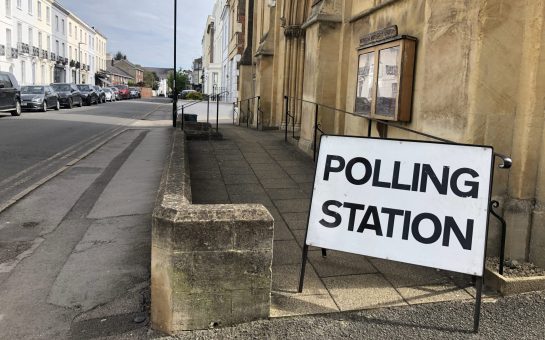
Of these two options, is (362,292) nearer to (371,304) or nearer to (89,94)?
(371,304)

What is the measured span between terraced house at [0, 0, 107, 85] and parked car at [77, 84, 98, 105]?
7.06 m

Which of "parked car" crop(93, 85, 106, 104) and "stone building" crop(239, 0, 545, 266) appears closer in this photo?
"stone building" crop(239, 0, 545, 266)

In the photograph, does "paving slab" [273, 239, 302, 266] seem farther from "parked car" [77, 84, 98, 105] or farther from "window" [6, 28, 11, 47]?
"window" [6, 28, 11, 47]

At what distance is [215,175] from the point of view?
8.73m

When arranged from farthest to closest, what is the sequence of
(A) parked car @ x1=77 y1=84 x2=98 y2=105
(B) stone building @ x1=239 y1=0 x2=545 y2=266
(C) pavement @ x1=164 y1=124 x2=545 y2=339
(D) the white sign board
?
(A) parked car @ x1=77 y1=84 x2=98 y2=105 → (B) stone building @ x1=239 y1=0 x2=545 y2=266 → (D) the white sign board → (C) pavement @ x1=164 y1=124 x2=545 y2=339

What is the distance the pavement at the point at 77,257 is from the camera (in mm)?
3836

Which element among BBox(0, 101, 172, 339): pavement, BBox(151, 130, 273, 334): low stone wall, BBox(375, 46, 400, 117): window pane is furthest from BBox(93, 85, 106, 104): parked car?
BBox(151, 130, 273, 334): low stone wall

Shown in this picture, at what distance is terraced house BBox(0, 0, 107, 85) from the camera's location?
44.8 metres

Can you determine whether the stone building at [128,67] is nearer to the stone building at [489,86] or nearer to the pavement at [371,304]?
the stone building at [489,86]

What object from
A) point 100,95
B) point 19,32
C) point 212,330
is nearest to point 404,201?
point 212,330

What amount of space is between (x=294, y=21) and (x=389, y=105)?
28.7 ft

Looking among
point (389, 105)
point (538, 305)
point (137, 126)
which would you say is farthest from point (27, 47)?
point (538, 305)

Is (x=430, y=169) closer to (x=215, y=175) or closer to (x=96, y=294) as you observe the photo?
(x=96, y=294)

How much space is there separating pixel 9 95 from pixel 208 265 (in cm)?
2366
